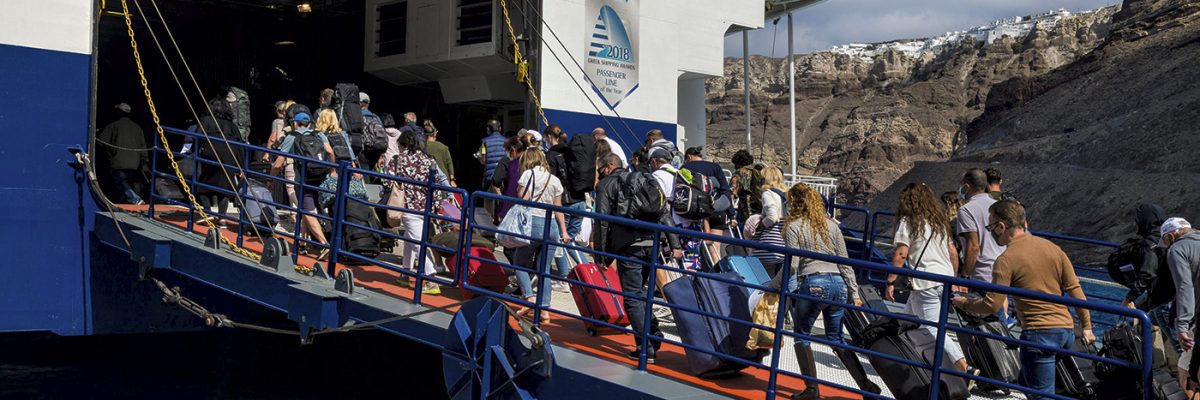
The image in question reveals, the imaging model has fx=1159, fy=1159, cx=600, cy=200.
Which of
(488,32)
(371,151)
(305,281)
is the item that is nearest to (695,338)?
(305,281)

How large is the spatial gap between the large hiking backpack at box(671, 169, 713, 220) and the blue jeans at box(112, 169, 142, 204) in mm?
5701

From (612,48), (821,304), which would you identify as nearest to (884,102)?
(612,48)

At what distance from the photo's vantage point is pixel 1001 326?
751 cm

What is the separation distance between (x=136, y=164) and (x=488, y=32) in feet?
17.8

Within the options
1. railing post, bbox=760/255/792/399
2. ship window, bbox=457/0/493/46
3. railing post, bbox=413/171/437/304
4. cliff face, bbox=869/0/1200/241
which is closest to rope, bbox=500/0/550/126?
ship window, bbox=457/0/493/46

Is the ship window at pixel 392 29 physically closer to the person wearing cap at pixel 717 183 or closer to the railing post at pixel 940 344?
the person wearing cap at pixel 717 183

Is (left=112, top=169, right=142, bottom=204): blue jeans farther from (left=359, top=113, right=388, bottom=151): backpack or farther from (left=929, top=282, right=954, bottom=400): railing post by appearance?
(left=929, top=282, right=954, bottom=400): railing post

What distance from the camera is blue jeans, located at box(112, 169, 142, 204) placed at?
11250mm

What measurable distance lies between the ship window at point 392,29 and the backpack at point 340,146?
671cm

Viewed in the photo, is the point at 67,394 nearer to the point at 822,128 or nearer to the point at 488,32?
the point at 488,32

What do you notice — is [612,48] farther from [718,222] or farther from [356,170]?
[356,170]

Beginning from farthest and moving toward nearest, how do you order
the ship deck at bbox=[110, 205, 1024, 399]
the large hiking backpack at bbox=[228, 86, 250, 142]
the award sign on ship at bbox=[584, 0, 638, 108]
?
1. the award sign on ship at bbox=[584, 0, 638, 108]
2. the large hiking backpack at bbox=[228, 86, 250, 142]
3. the ship deck at bbox=[110, 205, 1024, 399]

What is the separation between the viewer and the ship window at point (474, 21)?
15.3 m

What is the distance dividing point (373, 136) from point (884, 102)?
98.0 meters
